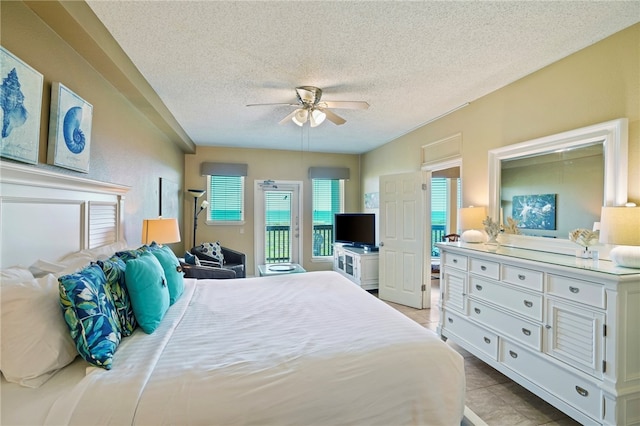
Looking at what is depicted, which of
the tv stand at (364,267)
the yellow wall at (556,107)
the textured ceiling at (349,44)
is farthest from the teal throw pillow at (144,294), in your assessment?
the tv stand at (364,267)

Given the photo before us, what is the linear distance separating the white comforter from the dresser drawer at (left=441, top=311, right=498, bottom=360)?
47.0 inches

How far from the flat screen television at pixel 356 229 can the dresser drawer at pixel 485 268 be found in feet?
8.75

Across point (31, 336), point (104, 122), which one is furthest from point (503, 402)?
point (104, 122)

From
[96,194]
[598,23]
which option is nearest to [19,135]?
[96,194]

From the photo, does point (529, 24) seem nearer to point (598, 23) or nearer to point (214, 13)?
point (598, 23)

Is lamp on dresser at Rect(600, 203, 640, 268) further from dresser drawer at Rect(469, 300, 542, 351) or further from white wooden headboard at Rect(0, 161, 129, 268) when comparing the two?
white wooden headboard at Rect(0, 161, 129, 268)

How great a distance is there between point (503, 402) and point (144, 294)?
2.52 metres

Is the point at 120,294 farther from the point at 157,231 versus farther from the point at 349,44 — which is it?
the point at 349,44

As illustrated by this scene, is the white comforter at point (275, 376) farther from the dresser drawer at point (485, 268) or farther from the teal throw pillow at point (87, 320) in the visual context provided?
the dresser drawer at point (485, 268)

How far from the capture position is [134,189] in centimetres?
299

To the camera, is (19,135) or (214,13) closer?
(19,135)

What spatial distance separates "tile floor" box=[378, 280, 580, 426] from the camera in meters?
1.88

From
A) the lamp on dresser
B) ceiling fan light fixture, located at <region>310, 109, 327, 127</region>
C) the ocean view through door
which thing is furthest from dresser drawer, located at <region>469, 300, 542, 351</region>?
the ocean view through door

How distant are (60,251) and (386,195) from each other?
390 centimetres
